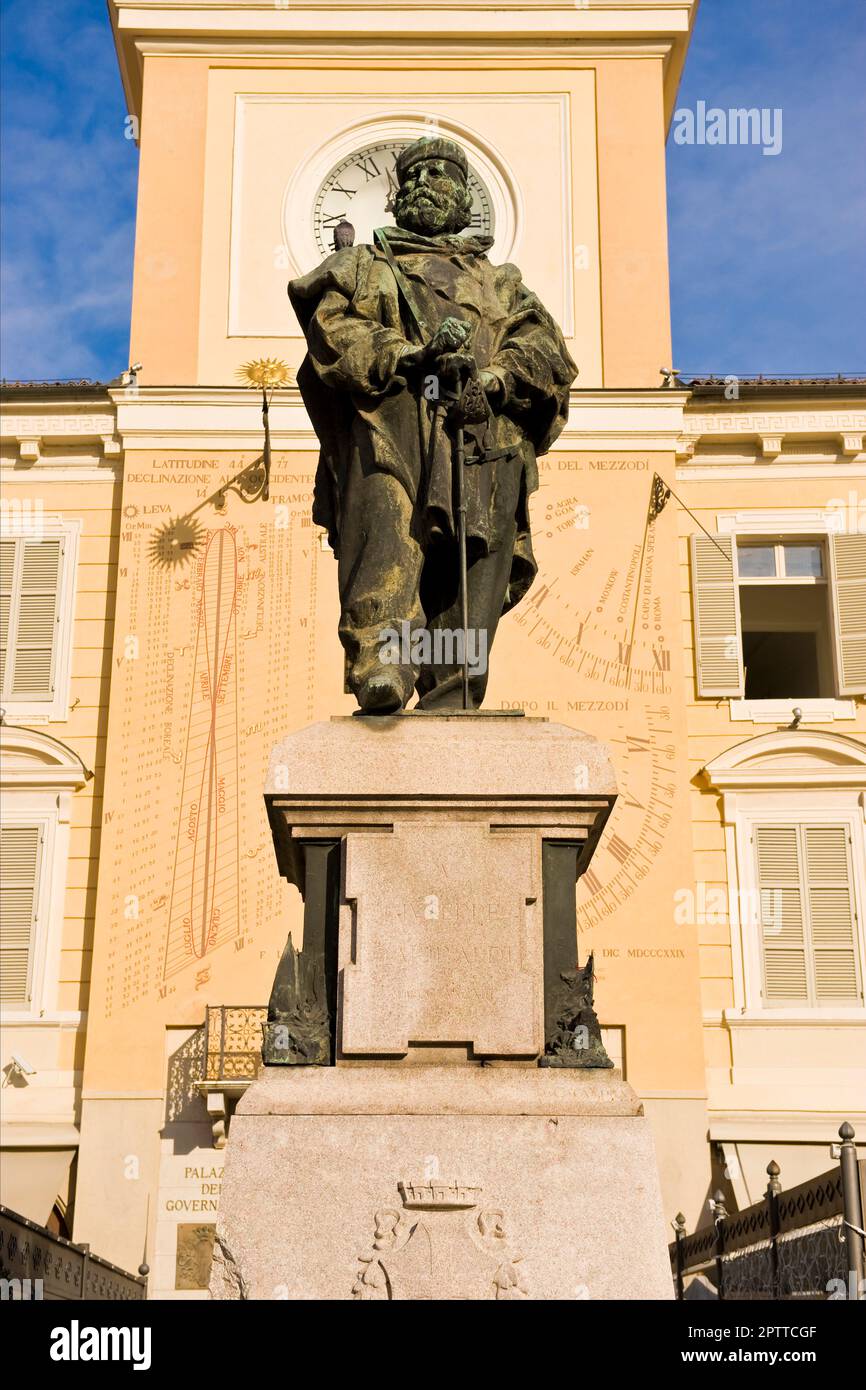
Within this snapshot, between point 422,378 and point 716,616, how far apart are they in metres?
14.2

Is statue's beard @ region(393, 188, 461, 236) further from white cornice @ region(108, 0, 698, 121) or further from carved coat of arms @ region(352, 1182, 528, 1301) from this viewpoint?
white cornice @ region(108, 0, 698, 121)

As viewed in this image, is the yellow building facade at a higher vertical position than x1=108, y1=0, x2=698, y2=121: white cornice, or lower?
lower

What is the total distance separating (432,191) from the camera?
6.76 m

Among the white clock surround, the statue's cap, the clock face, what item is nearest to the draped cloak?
the statue's cap

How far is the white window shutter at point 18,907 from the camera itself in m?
18.8

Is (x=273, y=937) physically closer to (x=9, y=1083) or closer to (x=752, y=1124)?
(x=9, y=1083)

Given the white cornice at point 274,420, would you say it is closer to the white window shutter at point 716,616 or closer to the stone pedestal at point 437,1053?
the white window shutter at point 716,616

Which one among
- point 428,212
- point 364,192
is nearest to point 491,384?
point 428,212

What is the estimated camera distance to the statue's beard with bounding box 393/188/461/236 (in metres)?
6.76

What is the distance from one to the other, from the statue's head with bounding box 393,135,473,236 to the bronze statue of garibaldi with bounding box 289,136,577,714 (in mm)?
11

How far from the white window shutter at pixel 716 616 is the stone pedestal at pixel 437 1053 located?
14339 mm

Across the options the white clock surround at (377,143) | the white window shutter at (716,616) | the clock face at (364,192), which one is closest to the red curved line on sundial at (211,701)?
the white clock surround at (377,143)

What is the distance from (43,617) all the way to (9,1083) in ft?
16.7
